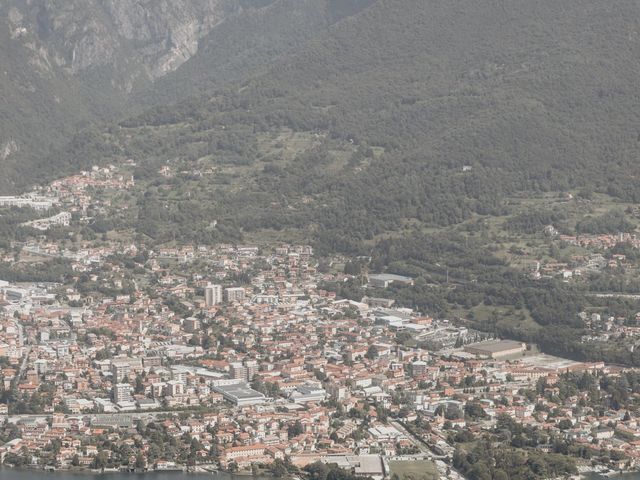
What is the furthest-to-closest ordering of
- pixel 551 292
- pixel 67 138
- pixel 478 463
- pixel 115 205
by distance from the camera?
pixel 67 138
pixel 115 205
pixel 551 292
pixel 478 463

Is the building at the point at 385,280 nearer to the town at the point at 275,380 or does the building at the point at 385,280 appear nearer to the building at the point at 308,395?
the town at the point at 275,380

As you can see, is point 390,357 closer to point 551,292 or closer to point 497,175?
point 551,292

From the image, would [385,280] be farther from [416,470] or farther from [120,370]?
[416,470]

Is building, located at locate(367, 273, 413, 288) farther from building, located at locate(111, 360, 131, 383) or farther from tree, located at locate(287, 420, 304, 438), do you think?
tree, located at locate(287, 420, 304, 438)

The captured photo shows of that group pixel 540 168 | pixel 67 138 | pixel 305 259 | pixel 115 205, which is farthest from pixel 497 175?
pixel 67 138

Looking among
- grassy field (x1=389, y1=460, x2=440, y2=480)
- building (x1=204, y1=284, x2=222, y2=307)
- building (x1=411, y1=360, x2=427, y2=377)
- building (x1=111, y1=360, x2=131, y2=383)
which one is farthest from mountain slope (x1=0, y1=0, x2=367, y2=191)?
grassy field (x1=389, y1=460, x2=440, y2=480)
